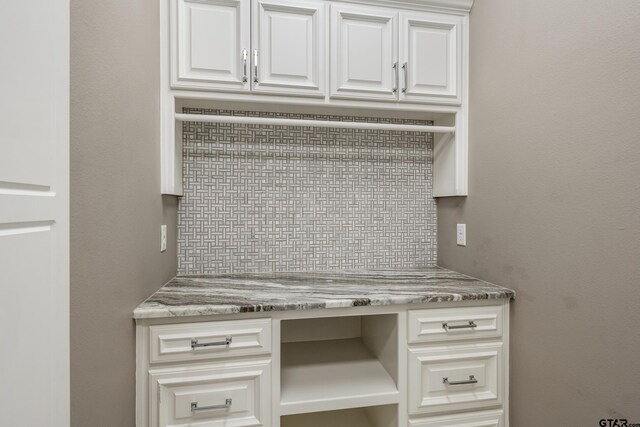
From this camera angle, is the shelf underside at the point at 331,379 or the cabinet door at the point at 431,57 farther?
the cabinet door at the point at 431,57

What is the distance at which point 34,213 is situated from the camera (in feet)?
2.07

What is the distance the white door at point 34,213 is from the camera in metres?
0.56

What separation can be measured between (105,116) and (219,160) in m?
0.87

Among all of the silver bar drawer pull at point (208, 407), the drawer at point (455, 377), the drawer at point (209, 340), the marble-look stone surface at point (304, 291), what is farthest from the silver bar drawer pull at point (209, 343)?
the drawer at point (455, 377)

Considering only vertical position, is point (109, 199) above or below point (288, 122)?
below

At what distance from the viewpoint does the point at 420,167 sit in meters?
2.04

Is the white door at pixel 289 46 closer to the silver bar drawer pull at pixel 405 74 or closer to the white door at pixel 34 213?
the silver bar drawer pull at pixel 405 74

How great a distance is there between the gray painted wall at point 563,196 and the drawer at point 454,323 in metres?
0.10

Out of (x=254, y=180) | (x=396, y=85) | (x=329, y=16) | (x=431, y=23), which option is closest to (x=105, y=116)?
(x=254, y=180)

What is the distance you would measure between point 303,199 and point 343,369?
89 cm

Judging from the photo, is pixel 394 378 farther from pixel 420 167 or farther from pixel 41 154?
pixel 41 154

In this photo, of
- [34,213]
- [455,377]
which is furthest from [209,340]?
[455,377]

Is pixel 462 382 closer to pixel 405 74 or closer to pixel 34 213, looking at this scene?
pixel 405 74

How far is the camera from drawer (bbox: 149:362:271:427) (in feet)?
3.99
